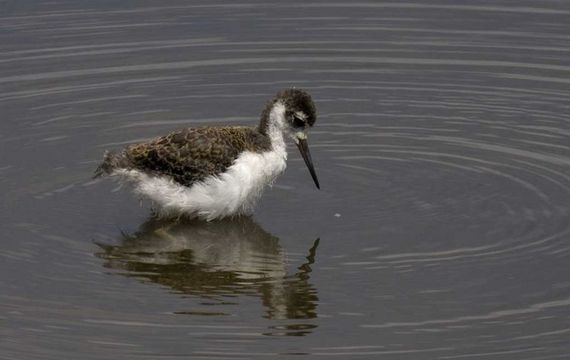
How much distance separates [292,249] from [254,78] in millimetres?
4874

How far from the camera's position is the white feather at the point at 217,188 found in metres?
12.9

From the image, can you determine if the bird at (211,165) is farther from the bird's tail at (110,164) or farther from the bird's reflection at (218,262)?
the bird's reflection at (218,262)

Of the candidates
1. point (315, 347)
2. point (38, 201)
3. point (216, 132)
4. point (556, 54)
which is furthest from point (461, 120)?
point (315, 347)

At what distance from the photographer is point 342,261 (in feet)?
39.9

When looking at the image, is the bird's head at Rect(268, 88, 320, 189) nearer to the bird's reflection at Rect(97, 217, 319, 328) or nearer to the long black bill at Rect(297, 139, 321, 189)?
the long black bill at Rect(297, 139, 321, 189)

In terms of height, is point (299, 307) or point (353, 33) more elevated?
point (353, 33)

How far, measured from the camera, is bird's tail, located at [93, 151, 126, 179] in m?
12.9

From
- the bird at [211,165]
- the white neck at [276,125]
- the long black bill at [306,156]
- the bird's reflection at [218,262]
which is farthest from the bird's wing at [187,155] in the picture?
the long black bill at [306,156]

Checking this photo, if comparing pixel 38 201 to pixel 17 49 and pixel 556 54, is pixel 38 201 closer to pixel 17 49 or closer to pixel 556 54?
pixel 17 49

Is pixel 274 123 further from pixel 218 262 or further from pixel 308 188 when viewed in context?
pixel 218 262

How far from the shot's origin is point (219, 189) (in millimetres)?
12875

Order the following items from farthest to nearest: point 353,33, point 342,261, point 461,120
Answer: point 353,33 < point 461,120 < point 342,261

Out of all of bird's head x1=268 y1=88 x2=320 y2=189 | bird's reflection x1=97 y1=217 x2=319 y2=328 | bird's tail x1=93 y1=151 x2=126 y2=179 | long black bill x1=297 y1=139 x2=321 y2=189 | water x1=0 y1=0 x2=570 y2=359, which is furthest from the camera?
long black bill x1=297 y1=139 x2=321 y2=189

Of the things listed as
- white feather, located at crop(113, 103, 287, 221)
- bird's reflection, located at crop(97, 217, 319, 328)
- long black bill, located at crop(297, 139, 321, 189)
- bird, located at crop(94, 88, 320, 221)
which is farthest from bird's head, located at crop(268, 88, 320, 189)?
bird's reflection, located at crop(97, 217, 319, 328)
